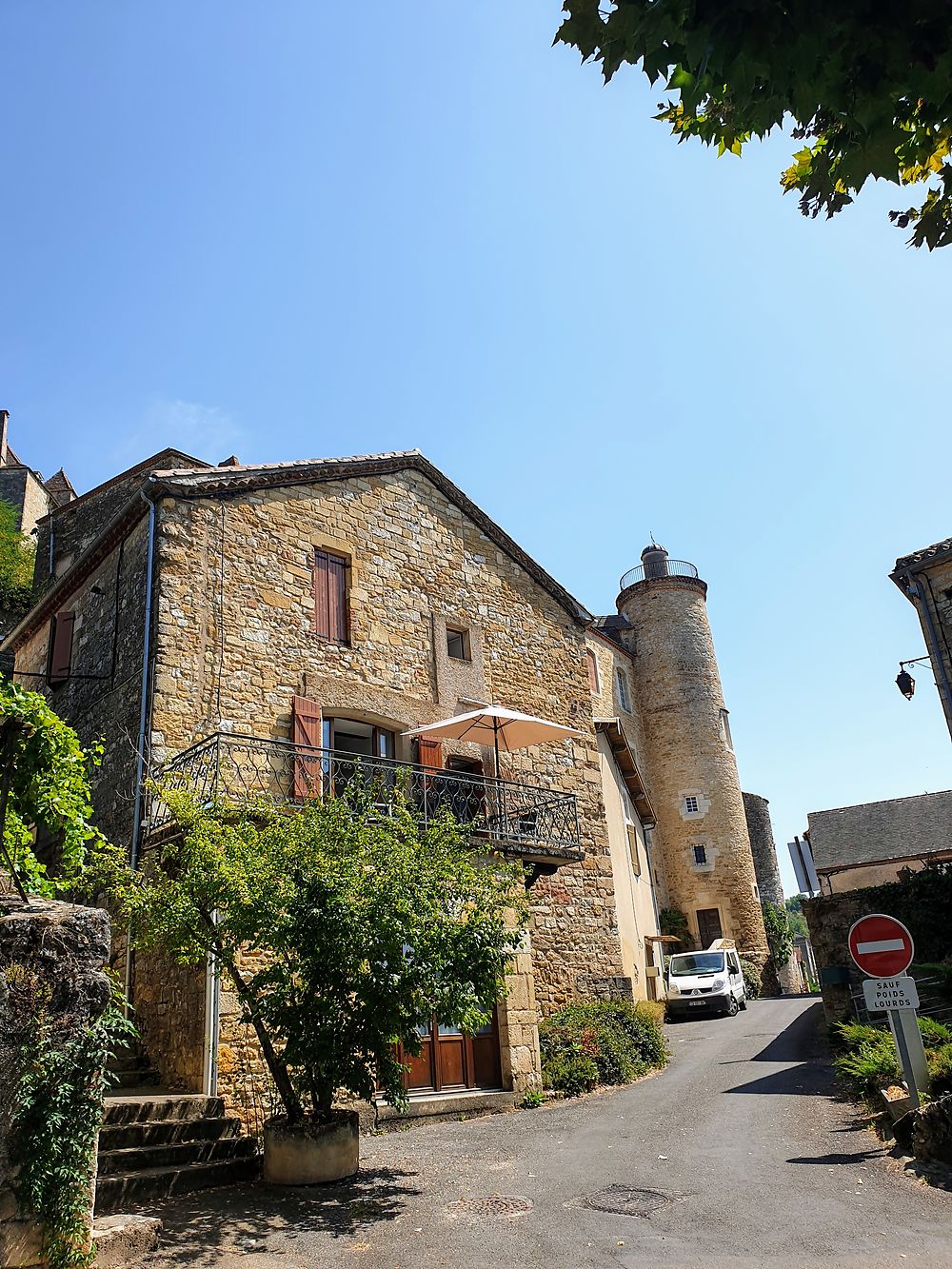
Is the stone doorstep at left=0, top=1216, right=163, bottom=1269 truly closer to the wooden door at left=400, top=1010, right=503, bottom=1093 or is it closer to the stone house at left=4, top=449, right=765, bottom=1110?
the stone house at left=4, top=449, right=765, bottom=1110

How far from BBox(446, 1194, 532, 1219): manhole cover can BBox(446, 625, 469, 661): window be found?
9297mm

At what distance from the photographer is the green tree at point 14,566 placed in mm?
23969

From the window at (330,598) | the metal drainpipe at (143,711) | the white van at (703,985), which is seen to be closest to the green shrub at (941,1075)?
the metal drainpipe at (143,711)

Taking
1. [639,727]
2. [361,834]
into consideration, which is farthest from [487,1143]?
[639,727]

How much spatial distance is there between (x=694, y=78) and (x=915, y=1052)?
7418mm

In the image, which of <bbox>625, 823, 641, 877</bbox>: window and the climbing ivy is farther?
<bbox>625, 823, 641, 877</bbox>: window

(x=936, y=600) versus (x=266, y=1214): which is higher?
(x=936, y=600)

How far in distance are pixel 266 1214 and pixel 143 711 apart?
604 cm

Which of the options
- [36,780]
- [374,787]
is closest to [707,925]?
[374,787]

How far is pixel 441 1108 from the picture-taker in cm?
1041

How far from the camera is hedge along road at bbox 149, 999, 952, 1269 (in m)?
5.30

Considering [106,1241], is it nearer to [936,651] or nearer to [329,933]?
[329,933]

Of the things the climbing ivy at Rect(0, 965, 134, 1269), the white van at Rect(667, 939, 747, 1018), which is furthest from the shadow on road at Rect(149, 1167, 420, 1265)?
the white van at Rect(667, 939, 747, 1018)

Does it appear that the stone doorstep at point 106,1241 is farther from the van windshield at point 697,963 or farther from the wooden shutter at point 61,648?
the van windshield at point 697,963
